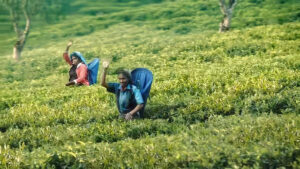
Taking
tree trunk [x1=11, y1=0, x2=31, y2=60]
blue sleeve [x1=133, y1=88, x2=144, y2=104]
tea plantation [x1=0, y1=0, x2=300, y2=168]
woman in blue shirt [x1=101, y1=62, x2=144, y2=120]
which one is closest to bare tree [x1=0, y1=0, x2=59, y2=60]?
tree trunk [x1=11, y1=0, x2=31, y2=60]

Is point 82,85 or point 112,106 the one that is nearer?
point 112,106

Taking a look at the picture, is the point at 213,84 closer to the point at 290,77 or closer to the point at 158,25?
the point at 290,77

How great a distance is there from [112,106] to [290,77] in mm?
5526

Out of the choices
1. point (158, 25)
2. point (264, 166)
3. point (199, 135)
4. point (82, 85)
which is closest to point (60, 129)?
point (199, 135)

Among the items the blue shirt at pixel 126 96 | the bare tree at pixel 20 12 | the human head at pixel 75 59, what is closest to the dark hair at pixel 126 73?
the blue shirt at pixel 126 96

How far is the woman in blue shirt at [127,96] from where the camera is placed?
991cm

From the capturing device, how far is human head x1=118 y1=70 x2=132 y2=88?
32.5ft

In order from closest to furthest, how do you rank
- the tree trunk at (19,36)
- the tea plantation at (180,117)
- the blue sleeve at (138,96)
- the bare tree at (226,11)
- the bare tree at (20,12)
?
the tea plantation at (180,117)
the blue sleeve at (138,96)
the bare tree at (226,11)
the tree trunk at (19,36)
the bare tree at (20,12)

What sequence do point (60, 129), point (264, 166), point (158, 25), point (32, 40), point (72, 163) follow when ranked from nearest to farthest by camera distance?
point (264, 166) → point (72, 163) → point (60, 129) → point (158, 25) → point (32, 40)

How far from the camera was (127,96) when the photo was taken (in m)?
10.2

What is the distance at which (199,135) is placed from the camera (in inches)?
317

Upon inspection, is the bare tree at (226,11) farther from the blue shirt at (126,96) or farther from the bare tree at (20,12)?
the blue shirt at (126,96)

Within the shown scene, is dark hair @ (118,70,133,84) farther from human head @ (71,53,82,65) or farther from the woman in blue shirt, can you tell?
human head @ (71,53,82,65)

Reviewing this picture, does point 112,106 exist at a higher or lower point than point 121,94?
lower
